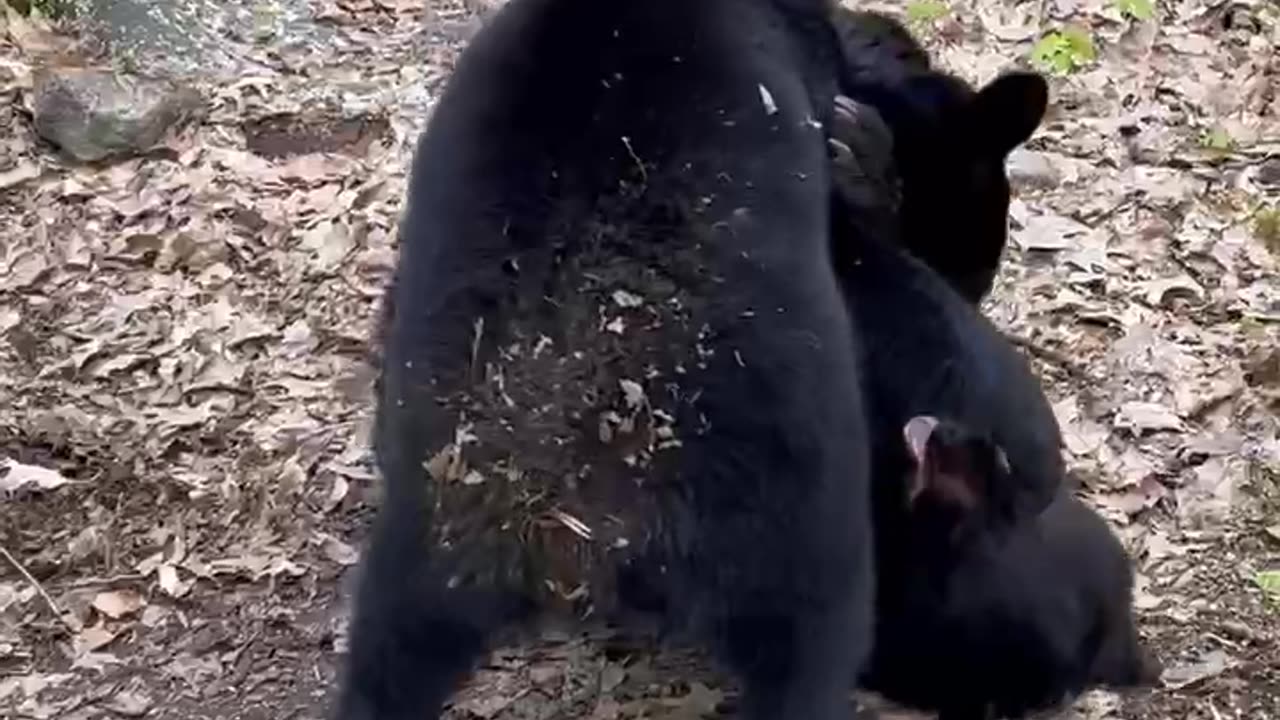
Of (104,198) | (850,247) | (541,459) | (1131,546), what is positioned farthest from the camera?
(104,198)

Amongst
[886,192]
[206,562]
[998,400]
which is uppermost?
[886,192]

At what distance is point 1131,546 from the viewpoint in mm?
4824

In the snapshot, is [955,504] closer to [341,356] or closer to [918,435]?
[918,435]

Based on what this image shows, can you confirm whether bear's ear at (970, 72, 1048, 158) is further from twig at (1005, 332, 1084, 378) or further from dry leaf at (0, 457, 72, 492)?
dry leaf at (0, 457, 72, 492)

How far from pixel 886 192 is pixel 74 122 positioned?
3148 millimetres

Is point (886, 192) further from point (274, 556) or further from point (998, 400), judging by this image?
point (274, 556)

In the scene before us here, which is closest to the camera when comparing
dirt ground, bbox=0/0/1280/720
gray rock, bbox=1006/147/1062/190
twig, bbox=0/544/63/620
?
dirt ground, bbox=0/0/1280/720

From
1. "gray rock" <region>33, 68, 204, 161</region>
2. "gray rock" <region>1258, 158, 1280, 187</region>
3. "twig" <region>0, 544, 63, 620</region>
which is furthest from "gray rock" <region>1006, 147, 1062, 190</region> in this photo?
"twig" <region>0, 544, 63, 620</region>

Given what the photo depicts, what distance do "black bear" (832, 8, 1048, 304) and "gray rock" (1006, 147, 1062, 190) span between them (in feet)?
6.08

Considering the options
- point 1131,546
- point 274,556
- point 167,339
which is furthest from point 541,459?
point 167,339

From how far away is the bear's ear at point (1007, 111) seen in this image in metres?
4.37

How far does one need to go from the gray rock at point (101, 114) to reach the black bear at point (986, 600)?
325cm

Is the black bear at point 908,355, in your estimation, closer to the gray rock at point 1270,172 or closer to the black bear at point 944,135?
the black bear at point 944,135

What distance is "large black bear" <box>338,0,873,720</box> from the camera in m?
3.12
